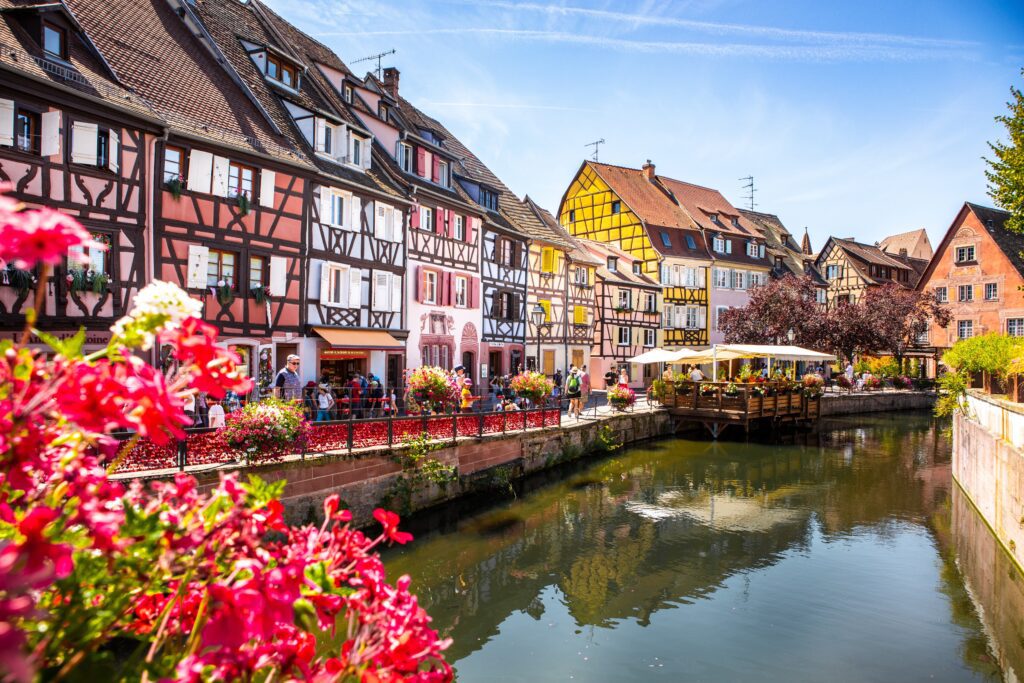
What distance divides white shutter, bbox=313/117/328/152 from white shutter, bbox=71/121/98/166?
7.04 metres

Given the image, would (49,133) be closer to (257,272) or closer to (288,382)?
(257,272)

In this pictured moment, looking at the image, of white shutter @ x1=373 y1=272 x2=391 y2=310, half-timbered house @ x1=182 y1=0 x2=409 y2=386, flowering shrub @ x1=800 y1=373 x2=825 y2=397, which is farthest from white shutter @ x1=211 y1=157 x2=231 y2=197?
flowering shrub @ x1=800 y1=373 x2=825 y2=397

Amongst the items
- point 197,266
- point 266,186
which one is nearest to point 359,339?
point 266,186

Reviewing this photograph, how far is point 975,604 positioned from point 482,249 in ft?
70.6

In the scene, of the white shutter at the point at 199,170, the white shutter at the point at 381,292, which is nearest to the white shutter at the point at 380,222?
the white shutter at the point at 381,292

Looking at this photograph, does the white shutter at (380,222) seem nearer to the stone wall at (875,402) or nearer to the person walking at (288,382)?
the person walking at (288,382)

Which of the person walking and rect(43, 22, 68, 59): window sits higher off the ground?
rect(43, 22, 68, 59): window

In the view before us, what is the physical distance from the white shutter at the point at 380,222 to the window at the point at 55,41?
374 inches

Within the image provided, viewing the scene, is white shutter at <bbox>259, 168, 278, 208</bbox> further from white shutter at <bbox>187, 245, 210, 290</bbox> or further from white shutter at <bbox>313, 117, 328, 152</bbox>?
white shutter at <bbox>313, 117, 328, 152</bbox>

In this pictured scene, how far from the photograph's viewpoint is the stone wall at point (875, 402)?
36.3m

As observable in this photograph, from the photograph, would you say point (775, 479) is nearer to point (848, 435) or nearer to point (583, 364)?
point (848, 435)

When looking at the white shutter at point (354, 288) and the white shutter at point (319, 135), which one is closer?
the white shutter at point (319, 135)

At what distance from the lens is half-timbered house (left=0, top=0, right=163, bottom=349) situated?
1350cm

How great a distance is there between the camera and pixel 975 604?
34.0ft
